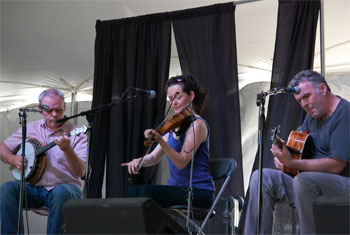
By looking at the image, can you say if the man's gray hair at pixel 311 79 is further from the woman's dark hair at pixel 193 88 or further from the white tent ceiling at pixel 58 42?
the white tent ceiling at pixel 58 42

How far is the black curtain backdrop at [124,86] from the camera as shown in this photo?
16.0 feet

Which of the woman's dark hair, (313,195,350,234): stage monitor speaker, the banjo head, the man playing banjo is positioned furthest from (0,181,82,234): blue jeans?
(313,195,350,234): stage monitor speaker

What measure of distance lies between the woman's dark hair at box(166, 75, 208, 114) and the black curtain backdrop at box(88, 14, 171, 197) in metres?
0.75

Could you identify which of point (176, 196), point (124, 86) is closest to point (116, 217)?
point (176, 196)

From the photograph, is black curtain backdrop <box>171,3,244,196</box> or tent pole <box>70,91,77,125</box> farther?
tent pole <box>70,91,77,125</box>

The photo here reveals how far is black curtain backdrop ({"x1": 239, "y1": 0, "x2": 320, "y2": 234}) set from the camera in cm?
422

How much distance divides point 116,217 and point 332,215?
94cm

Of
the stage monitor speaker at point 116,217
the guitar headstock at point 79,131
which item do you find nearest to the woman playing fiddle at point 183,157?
the guitar headstock at point 79,131

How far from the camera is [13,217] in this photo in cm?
383

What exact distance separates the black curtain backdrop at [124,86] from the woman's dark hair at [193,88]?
2.46ft

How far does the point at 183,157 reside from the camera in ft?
12.1

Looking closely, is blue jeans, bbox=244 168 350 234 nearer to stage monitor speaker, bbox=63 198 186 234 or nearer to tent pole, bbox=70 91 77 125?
stage monitor speaker, bbox=63 198 186 234

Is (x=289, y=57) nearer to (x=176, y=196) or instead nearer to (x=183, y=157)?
(x=183, y=157)

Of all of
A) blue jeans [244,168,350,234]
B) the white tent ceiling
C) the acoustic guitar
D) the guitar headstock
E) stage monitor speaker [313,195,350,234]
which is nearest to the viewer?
stage monitor speaker [313,195,350,234]
